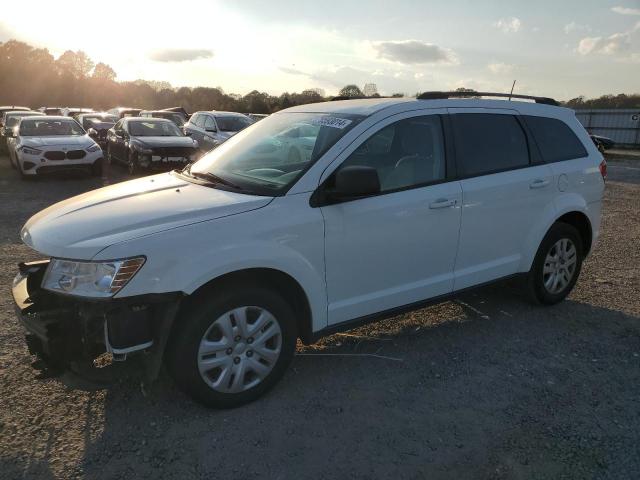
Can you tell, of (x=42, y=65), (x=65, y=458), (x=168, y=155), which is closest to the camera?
(x=65, y=458)

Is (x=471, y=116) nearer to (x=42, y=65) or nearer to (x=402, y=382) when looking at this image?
(x=402, y=382)

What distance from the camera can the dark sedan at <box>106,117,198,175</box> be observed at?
12.8 m

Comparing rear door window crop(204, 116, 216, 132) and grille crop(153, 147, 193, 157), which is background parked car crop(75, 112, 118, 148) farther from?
grille crop(153, 147, 193, 157)

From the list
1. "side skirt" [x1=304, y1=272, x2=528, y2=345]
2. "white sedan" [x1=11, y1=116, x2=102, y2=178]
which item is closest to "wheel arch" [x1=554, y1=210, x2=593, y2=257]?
"side skirt" [x1=304, y1=272, x2=528, y2=345]

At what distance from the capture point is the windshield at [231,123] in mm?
15055

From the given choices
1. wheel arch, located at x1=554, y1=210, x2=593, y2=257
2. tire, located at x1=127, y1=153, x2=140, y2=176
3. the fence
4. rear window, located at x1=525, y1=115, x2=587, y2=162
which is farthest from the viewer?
the fence

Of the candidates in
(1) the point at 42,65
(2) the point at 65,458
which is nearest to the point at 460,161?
(2) the point at 65,458

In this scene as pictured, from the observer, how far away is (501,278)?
4.32 meters

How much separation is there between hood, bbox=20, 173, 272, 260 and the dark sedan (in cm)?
964

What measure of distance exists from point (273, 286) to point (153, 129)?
1216cm

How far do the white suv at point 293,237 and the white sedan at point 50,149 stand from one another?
9.83 meters

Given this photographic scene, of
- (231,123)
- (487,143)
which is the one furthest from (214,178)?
(231,123)

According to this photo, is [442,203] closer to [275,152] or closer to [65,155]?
[275,152]

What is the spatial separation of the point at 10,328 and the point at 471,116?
4051 mm
